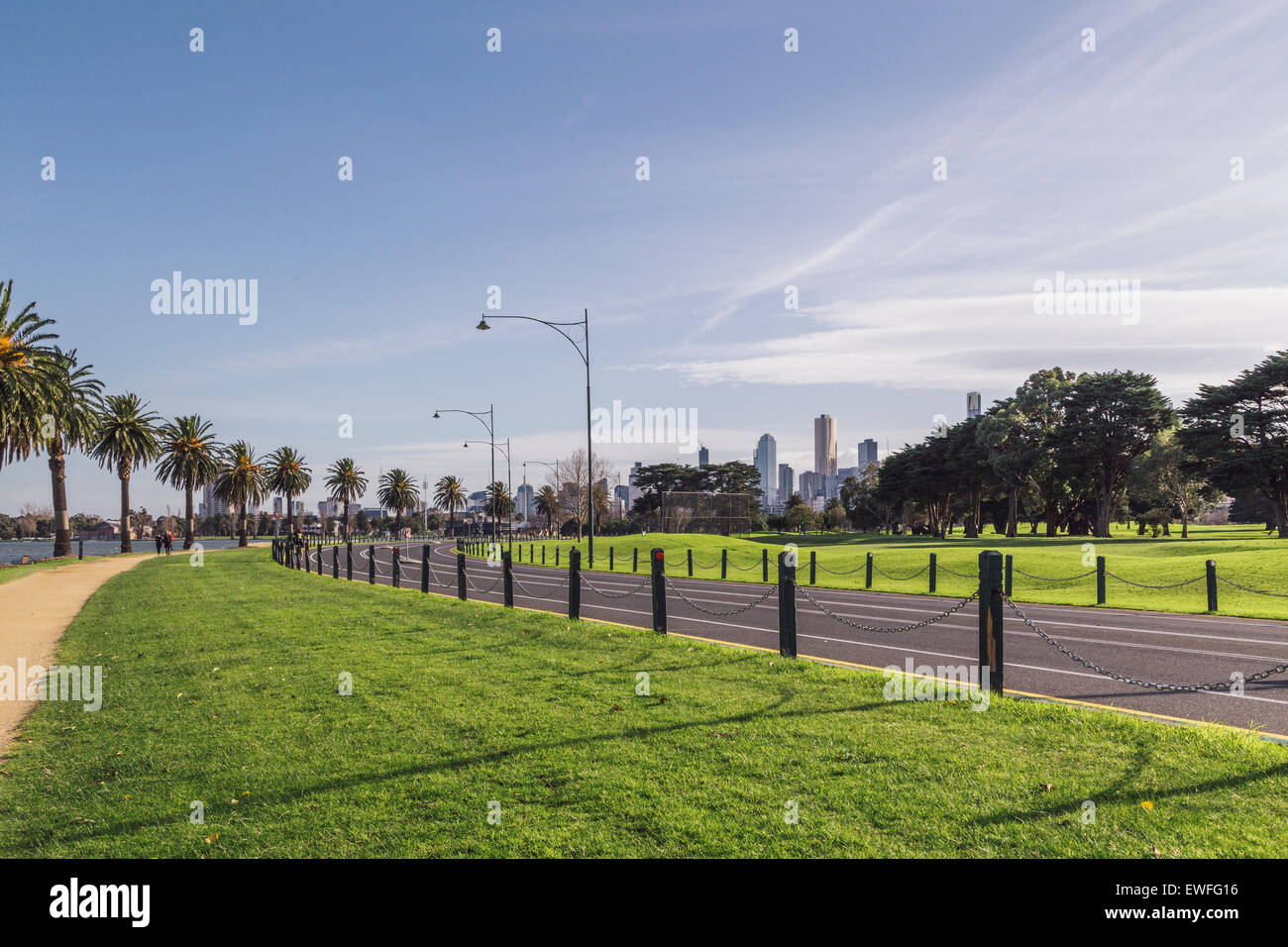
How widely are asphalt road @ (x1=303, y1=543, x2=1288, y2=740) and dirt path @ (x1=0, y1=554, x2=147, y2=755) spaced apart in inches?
348

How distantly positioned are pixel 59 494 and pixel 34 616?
39.8 meters

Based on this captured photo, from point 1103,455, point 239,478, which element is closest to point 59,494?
point 239,478

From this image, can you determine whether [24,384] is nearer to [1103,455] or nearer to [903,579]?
[903,579]

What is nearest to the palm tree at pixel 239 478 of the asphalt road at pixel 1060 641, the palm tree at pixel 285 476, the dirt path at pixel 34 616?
A: the palm tree at pixel 285 476

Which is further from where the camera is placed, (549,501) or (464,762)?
(549,501)

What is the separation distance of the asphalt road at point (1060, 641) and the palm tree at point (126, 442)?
177ft

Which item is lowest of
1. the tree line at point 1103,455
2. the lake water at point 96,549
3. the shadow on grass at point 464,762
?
the lake water at point 96,549

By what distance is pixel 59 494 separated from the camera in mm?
50250

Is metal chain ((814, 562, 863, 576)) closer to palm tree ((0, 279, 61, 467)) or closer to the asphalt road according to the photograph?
the asphalt road

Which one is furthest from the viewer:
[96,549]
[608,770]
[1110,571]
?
[96,549]

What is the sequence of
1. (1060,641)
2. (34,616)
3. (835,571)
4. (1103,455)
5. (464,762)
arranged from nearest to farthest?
1. (464,762)
2. (1060,641)
3. (34,616)
4. (835,571)
5. (1103,455)

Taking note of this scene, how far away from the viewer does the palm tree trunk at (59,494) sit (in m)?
48.6

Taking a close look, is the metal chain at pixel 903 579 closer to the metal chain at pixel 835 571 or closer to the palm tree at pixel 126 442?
the metal chain at pixel 835 571
